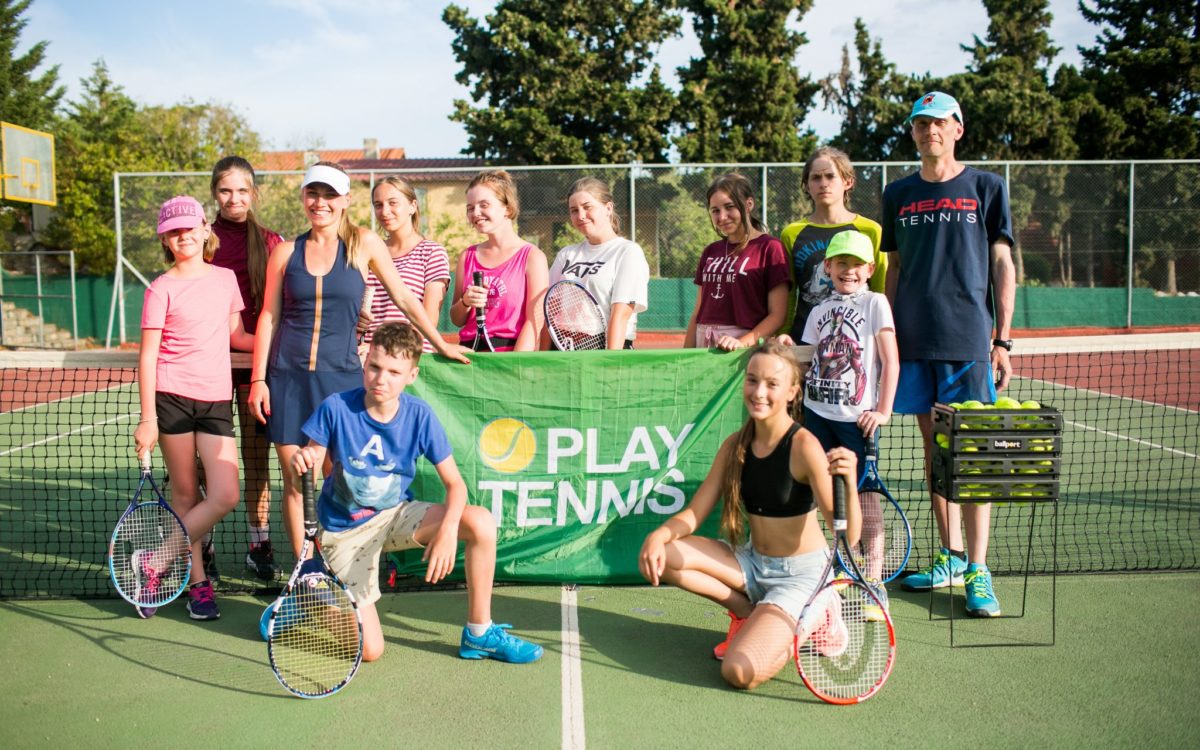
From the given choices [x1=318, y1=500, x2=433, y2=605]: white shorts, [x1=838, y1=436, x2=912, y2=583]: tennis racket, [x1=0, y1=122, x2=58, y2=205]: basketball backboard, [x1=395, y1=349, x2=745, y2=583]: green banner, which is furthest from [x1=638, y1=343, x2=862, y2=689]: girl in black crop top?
[x1=0, y1=122, x2=58, y2=205]: basketball backboard

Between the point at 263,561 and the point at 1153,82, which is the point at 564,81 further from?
the point at 263,561

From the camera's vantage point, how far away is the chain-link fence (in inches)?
617

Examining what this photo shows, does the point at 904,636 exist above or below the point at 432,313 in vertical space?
below

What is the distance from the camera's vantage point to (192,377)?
409 centimetres

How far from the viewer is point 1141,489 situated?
6.34 metres

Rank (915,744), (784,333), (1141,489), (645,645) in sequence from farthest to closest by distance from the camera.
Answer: (1141,489) < (784,333) < (645,645) < (915,744)

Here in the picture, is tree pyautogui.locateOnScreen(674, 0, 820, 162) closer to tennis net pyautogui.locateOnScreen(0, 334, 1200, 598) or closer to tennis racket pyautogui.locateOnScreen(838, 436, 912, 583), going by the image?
tennis net pyautogui.locateOnScreen(0, 334, 1200, 598)

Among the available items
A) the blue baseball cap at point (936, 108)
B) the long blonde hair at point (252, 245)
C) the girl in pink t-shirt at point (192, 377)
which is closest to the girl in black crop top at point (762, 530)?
the blue baseball cap at point (936, 108)

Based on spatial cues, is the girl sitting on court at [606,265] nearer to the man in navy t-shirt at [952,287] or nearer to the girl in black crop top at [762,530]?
the girl in black crop top at [762,530]

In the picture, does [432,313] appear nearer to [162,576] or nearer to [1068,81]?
[162,576]

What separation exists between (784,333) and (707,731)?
2.02 metres

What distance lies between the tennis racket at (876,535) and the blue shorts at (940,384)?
379 millimetres

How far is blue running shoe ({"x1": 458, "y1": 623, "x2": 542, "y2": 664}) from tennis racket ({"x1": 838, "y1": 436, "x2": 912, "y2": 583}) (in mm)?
1335

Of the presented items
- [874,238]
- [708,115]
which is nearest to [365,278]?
[874,238]
